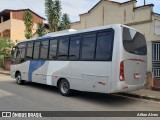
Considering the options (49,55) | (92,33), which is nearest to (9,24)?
(49,55)

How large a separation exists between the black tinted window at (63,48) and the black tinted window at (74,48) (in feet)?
1.02

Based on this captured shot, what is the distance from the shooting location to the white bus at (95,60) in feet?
29.7

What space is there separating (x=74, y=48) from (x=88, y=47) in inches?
36.3

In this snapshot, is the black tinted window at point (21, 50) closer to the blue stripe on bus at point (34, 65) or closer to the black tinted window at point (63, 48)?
the blue stripe on bus at point (34, 65)

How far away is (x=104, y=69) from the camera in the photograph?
925cm

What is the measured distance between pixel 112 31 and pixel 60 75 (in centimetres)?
352

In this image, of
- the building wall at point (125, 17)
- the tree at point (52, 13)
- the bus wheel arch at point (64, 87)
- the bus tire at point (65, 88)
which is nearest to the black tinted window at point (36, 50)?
the bus wheel arch at point (64, 87)

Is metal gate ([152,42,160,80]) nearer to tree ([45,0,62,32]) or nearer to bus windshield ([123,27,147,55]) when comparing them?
bus windshield ([123,27,147,55])

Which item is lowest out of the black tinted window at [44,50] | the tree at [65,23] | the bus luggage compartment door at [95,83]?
the bus luggage compartment door at [95,83]

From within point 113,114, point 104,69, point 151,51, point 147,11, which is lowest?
point 113,114

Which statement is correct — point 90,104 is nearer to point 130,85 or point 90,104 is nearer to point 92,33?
point 130,85

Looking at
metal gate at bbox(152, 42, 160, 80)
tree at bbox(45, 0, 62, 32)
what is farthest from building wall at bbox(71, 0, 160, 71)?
tree at bbox(45, 0, 62, 32)

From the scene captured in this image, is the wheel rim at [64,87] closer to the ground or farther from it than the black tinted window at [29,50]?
closer to the ground

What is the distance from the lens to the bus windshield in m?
9.35
